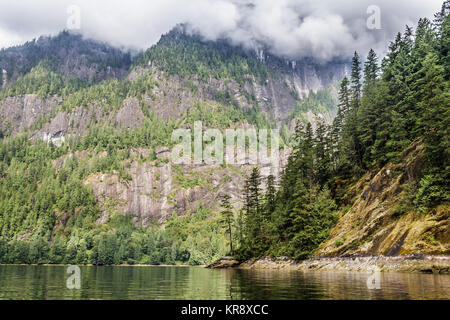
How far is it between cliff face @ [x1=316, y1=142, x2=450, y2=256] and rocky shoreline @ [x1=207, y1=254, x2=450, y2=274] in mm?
803

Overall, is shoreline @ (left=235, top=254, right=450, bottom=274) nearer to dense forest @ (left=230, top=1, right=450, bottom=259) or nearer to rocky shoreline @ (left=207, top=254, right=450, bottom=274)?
rocky shoreline @ (left=207, top=254, right=450, bottom=274)

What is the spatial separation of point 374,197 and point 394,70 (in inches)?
973

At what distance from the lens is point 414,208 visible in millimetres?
44469

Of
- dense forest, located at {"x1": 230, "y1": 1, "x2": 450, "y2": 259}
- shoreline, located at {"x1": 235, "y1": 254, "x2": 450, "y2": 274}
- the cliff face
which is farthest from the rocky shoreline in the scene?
dense forest, located at {"x1": 230, "y1": 1, "x2": 450, "y2": 259}

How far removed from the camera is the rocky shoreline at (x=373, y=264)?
123ft

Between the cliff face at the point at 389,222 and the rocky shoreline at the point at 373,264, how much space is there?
803 millimetres

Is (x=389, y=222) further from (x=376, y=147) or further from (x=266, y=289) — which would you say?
(x=266, y=289)

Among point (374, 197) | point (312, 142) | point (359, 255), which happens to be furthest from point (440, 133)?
point (312, 142)

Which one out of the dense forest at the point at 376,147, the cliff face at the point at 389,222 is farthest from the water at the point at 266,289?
the dense forest at the point at 376,147

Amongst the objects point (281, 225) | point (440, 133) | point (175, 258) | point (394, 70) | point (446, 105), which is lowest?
point (175, 258)

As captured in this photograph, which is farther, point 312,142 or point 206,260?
point 206,260
